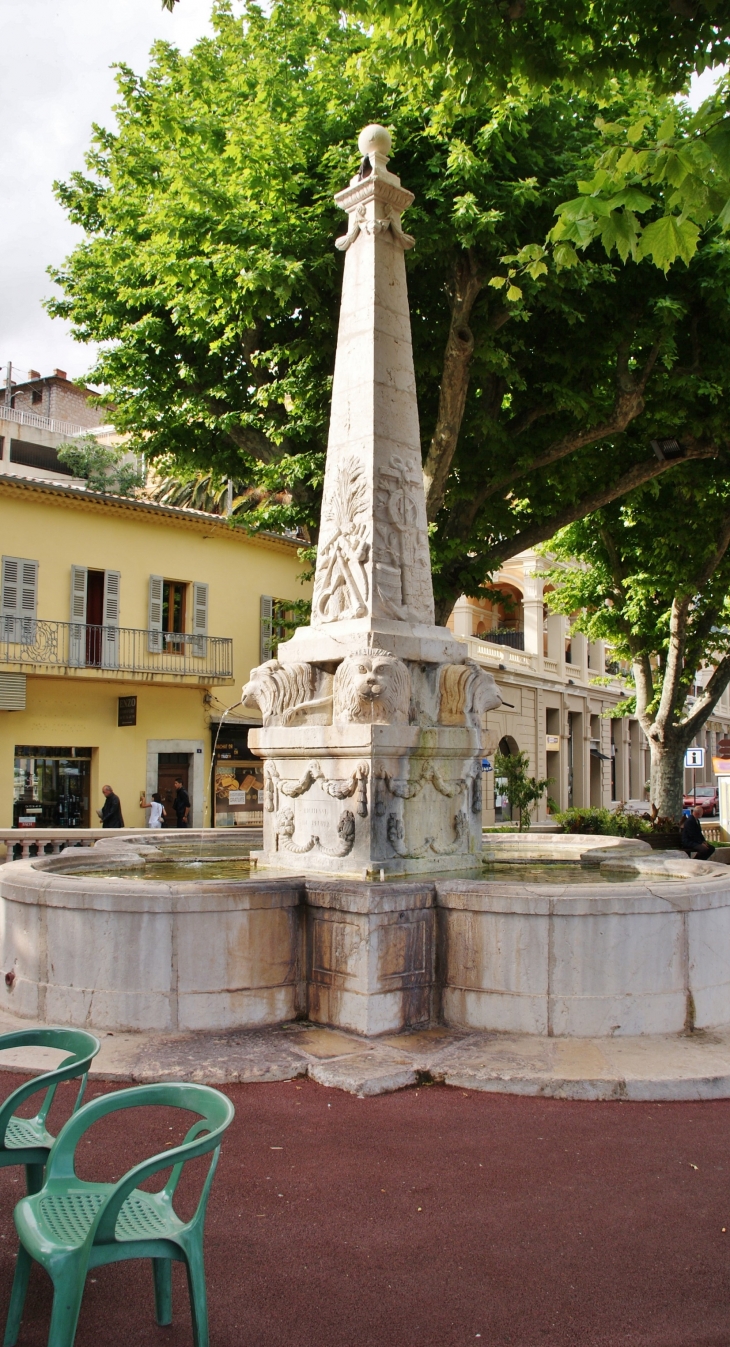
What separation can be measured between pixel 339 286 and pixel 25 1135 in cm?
1158

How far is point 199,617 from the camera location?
27.6m

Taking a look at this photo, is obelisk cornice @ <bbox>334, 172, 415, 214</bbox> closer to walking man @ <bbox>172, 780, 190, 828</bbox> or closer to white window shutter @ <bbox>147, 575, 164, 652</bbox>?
walking man @ <bbox>172, 780, 190, 828</bbox>

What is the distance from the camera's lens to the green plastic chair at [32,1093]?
3279 millimetres

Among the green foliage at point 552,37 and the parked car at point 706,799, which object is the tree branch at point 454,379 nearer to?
the green foliage at point 552,37

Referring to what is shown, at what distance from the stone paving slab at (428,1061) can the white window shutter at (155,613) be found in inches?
805

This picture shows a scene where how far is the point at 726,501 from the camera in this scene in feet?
57.8

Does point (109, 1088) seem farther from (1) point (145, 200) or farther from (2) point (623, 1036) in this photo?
(1) point (145, 200)

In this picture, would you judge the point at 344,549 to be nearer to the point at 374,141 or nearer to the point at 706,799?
the point at 374,141

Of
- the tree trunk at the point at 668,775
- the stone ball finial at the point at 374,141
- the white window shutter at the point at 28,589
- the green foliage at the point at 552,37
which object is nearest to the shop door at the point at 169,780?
the white window shutter at the point at 28,589

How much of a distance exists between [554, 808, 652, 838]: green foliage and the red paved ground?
13.4 meters

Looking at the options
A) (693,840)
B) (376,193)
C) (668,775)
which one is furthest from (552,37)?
(668,775)

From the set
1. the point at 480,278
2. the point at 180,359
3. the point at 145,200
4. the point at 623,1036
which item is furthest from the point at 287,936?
the point at 145,200

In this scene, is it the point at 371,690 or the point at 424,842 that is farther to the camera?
the point at 424,842

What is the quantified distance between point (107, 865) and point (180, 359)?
8683 mm
